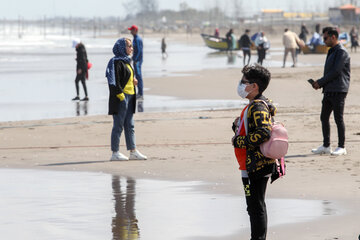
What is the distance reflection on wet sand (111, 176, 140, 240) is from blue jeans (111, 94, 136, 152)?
118 cm

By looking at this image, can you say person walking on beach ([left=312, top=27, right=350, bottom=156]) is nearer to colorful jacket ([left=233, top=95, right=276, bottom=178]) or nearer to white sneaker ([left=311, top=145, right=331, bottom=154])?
white sneaker ([left=311, top=145, right=331, bottom=154])

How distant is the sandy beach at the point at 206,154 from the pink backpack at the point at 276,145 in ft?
3.79

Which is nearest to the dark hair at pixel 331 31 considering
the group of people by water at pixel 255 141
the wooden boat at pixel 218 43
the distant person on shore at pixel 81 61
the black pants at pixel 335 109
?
the black pants at pixel 335 109

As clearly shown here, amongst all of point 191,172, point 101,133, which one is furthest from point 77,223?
point 101,133

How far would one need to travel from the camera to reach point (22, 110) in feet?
60.6

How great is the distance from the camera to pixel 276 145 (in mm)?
5820

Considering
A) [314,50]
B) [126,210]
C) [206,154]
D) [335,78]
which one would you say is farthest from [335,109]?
[314,50]

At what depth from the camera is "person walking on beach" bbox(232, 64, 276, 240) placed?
233 inches

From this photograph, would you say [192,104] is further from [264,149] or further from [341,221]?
[264,149]

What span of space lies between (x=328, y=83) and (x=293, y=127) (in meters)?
3.36

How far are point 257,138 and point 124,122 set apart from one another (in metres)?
5.40

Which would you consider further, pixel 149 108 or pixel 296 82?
pixel 296 82

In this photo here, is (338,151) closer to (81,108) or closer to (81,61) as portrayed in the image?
(81,108)

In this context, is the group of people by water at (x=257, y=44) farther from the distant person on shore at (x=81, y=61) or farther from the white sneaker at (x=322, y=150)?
the white sneaker at (x=322, y=150)
